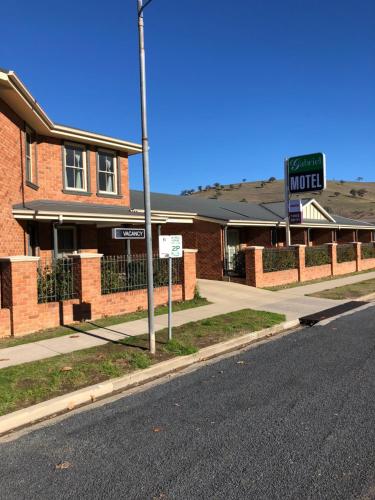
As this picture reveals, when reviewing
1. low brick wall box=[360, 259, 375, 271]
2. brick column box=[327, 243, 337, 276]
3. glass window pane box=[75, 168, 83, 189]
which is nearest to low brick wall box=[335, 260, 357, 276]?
brick column box=[327, 243, 337, 276]

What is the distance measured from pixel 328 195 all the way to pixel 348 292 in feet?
304

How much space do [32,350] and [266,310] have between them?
6.52 m

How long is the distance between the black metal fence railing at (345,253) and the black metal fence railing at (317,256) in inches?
59.0

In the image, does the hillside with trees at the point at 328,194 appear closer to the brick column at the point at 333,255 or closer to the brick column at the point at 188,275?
the brick column at the point at 333,255

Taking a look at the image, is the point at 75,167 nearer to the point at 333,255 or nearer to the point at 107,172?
the point at 107,172

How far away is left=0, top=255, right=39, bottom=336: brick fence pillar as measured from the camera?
9133 millimetres

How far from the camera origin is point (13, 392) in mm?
5676

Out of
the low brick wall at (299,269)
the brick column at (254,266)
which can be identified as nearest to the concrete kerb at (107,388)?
the brick column at (254,266)

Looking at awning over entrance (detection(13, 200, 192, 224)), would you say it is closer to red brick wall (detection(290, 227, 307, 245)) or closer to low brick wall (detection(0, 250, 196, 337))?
low brick wall (detection(0, 250, 196, 337))

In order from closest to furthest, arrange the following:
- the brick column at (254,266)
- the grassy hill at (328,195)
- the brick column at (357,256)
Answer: the brick column at (254,266), the brick column at (357,256), the grassy hill at (328,195)

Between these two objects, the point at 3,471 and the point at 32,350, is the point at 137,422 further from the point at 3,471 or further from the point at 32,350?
the point at 32,350

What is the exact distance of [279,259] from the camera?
1891 cm

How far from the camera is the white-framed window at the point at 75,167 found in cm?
1512

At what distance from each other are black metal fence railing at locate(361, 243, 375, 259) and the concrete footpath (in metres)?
6.37
